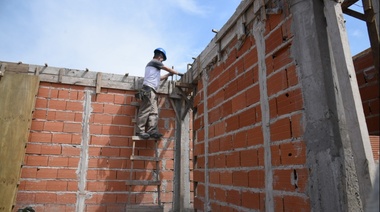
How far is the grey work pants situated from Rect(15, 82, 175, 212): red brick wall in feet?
1.00

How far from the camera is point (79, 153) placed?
5.10 metres

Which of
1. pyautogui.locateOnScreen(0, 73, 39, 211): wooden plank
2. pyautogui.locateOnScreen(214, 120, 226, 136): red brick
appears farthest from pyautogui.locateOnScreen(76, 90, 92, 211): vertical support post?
pyautogui.locateOnScreen(214, 120, 226, 136): red brick

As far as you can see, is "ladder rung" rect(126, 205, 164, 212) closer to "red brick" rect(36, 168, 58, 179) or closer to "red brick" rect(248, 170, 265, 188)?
"red brick" rect(36, 168, 58, 179)

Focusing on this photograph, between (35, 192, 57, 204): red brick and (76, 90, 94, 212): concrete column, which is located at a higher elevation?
(76, 90, 94, 212): concrete column

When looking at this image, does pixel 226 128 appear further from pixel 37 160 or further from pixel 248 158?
pixel 37 160

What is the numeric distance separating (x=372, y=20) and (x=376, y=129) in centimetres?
102

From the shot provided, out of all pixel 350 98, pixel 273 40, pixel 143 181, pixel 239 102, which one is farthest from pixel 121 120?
pixel 350 98

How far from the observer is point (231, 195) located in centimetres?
312

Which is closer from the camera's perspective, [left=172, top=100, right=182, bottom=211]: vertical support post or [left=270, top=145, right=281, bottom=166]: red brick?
[left=270, top=145, right=281, bottom=166]: red brick

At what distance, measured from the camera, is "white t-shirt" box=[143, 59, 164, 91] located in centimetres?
539

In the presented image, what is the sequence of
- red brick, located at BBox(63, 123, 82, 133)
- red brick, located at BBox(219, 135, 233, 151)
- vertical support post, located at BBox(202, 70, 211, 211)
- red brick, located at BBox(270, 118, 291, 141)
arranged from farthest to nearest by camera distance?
1. red brick, located at BBox(63, 123, 82, 133)
2. vertical support post, located at BBox(202, 70, 211, 211)
3. red brick, located at BBox(219, 135, 233, 151)
4. red brick, located at BBox(270, 118, 291, 141)

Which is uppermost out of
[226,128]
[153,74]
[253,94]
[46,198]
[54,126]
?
[153,74]

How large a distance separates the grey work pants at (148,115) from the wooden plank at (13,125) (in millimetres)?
1942

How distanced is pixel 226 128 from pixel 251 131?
60 cm
